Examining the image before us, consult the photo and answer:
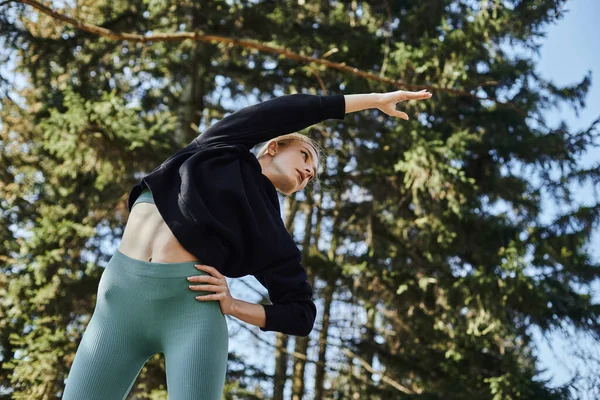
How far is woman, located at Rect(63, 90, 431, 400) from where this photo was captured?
168 centimetres

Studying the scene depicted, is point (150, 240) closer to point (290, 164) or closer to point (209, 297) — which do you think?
point (209, 297)

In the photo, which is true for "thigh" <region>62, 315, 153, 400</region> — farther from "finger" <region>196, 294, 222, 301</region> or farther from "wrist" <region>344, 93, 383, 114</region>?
"wrist" <region>344, 93, 383, 114</region>

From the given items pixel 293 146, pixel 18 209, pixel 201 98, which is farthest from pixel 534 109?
pixel 293 146

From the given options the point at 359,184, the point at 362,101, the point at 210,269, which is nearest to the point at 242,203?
the point at 210,269

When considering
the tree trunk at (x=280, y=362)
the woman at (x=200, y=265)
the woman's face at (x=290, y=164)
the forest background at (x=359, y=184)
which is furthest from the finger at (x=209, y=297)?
the tree trunk at (x=280, y=362)

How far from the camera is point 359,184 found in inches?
318

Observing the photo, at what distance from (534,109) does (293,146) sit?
262 inches

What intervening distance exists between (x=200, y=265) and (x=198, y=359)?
0.22m

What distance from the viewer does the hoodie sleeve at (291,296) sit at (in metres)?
1.77

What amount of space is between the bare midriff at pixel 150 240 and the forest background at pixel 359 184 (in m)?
4.49

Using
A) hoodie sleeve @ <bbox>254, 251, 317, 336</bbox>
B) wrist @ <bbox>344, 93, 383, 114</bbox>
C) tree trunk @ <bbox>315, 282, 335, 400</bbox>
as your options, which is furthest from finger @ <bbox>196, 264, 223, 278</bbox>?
tree trunk @ <bbox>315, 282, 335, 400</bbox>

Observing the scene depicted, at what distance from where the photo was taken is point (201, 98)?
25.0 ft

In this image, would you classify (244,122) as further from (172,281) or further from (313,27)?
(313,27)

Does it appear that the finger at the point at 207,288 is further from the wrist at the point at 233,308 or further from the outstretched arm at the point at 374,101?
the outstretched arm at the point at 374,101
